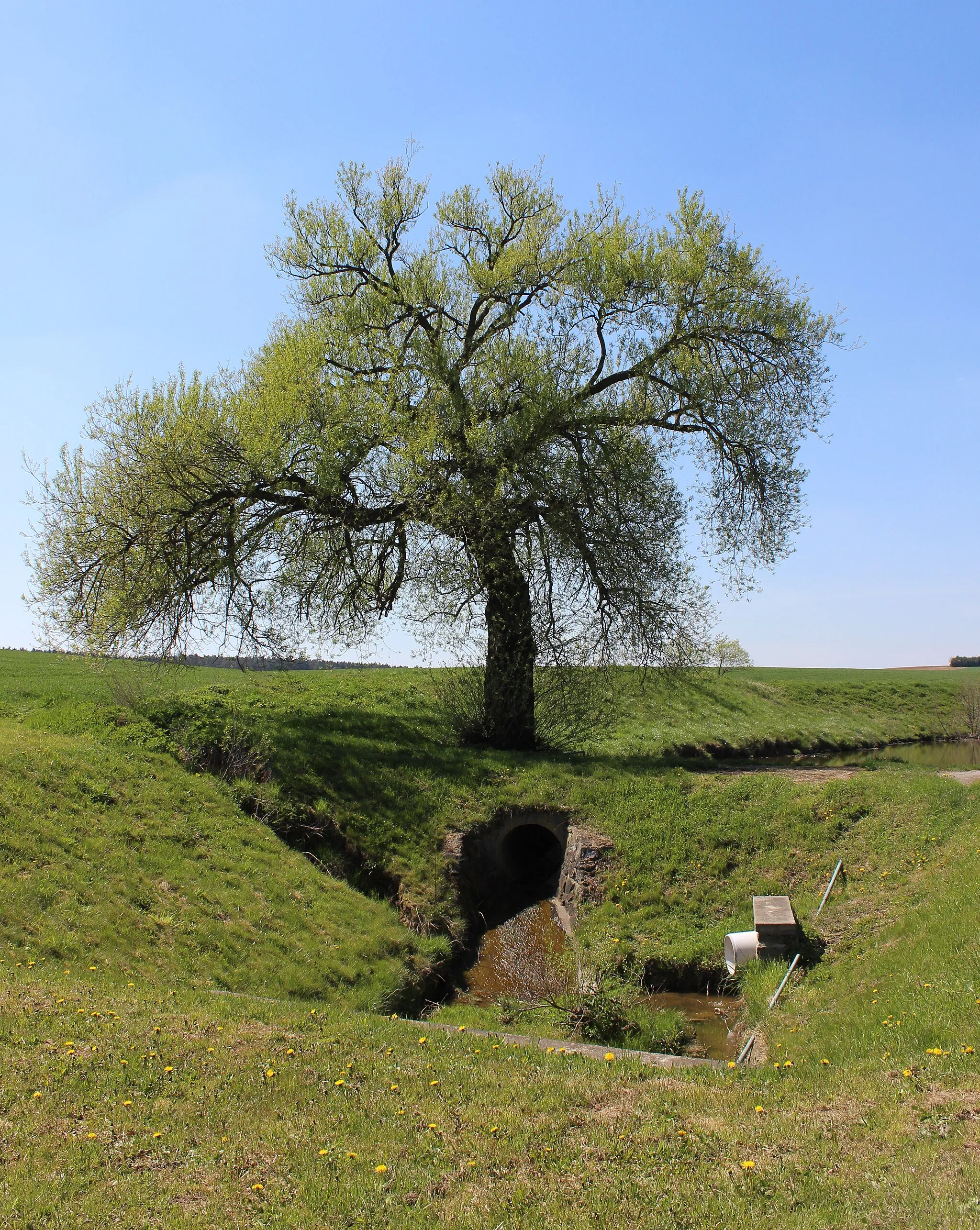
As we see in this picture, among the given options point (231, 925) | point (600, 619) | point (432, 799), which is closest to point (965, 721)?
point (600, 619)

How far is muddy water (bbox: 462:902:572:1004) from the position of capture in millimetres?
13398

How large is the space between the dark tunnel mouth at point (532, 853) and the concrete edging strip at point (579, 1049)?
8.23 metres

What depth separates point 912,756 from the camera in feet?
104

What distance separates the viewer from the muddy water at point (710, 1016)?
10680 millimetres

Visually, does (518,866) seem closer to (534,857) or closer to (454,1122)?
(534,857)

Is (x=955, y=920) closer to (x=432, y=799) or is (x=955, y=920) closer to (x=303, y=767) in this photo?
(x=432, y=799)

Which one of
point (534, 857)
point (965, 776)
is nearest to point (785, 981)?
point (965, 776)

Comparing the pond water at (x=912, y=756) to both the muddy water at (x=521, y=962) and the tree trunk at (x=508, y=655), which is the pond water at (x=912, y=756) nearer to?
the tree trunk at (x=508, y=655)

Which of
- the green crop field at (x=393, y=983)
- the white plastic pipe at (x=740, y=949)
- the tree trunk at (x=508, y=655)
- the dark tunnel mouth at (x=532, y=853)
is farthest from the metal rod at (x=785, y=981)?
the tree trunk at (x=508, y=655)

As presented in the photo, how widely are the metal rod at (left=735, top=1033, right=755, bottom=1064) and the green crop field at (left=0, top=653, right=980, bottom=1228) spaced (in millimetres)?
319

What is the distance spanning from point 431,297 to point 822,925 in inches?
670

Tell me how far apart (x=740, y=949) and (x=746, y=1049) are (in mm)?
2571

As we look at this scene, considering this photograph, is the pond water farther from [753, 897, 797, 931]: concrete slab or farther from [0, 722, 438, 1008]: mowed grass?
[0, 722, 438, 1008]: mowed grass

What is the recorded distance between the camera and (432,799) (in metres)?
17.6
